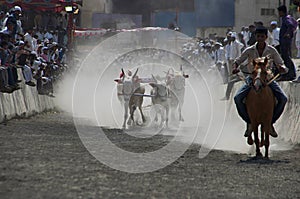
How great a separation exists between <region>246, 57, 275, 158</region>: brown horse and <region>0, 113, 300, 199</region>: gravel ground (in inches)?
24.6

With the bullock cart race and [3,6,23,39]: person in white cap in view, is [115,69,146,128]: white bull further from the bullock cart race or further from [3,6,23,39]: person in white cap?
[3,6,23,39]: person in white cap

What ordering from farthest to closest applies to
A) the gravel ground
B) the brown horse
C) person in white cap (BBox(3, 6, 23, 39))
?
1. person in white cap (BBox(3, 6, 23, 39))
2. the brown horse
3. the gravel ground

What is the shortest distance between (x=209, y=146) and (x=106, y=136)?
2.32m

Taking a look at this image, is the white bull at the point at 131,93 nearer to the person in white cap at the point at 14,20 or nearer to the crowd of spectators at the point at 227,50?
the crowd of spectators at the point at 227,50

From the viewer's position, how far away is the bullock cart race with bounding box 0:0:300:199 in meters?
8.75

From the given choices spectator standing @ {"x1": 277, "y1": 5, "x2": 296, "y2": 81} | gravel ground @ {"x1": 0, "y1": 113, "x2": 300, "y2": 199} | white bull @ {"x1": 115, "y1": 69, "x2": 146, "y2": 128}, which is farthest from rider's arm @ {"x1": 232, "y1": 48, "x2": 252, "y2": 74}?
white bull @ {"x1": 115, "y1": 69, "x2": 146, "y2": 128}

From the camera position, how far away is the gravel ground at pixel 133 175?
816cm

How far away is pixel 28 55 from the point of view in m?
22.5

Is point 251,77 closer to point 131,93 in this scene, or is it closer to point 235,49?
point 131,93

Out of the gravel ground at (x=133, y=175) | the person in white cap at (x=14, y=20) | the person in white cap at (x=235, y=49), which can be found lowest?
the gravel ground at (x=133, y=175)

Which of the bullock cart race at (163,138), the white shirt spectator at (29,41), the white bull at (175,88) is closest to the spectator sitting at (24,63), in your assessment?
the bullock cart race at (163,138)

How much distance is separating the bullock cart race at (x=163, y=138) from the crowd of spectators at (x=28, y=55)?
0.25 m

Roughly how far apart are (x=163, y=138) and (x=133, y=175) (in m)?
6.36

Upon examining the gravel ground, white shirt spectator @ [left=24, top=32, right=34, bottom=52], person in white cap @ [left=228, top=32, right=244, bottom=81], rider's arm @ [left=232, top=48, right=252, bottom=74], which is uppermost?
rider's arm @ [left=232, top=48, right=252, bottom=74]
